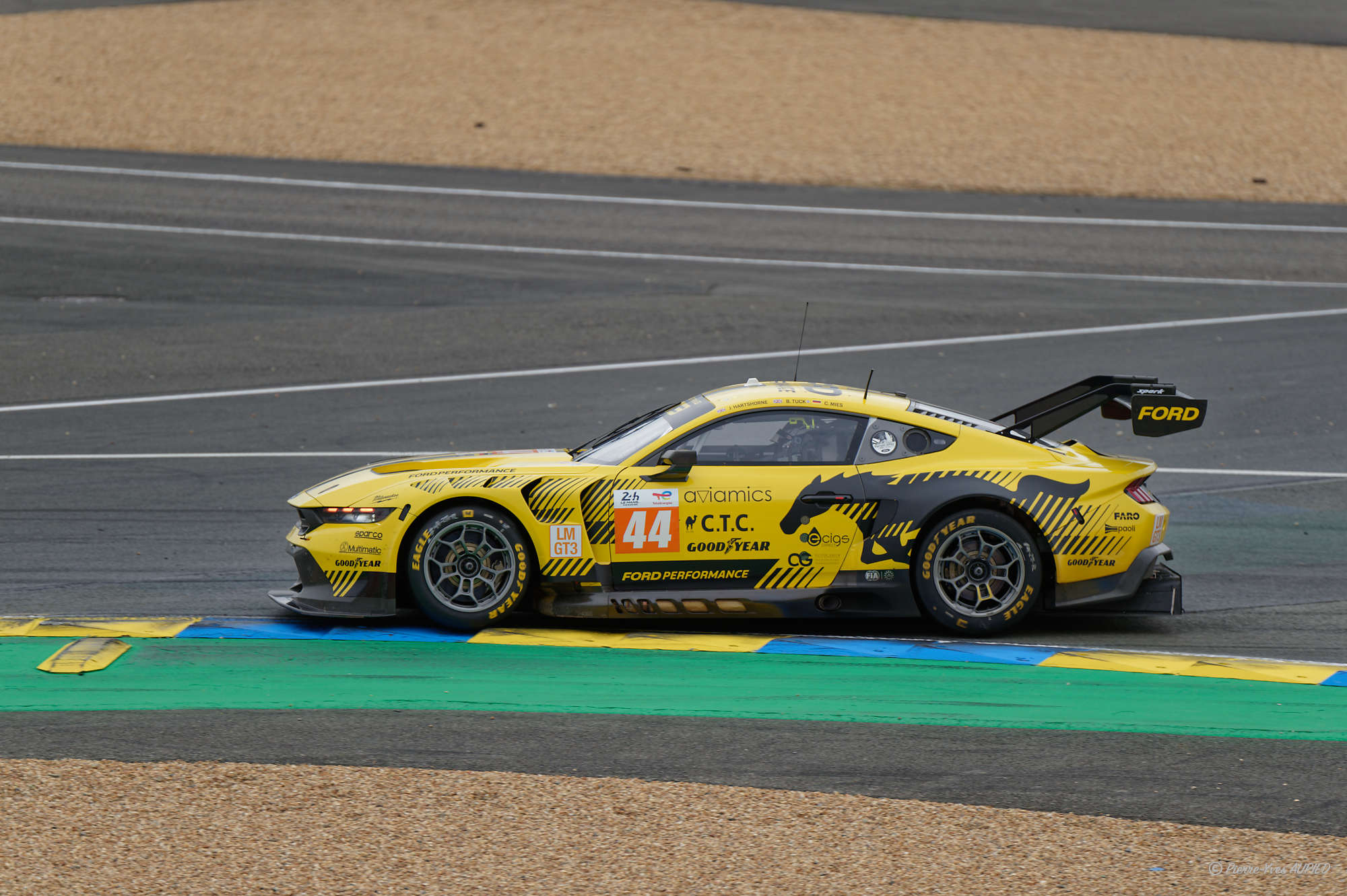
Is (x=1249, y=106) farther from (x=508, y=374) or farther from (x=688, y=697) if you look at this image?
(x=688, y=697)

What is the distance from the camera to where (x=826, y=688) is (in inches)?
295

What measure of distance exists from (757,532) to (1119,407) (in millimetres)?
2290

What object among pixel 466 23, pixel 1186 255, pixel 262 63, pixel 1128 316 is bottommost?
pixel 1128 316

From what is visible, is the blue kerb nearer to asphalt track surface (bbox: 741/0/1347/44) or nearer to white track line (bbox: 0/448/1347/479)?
white track line (bbox: 0/448/1347/479)

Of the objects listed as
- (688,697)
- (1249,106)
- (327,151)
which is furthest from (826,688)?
(1249,106)

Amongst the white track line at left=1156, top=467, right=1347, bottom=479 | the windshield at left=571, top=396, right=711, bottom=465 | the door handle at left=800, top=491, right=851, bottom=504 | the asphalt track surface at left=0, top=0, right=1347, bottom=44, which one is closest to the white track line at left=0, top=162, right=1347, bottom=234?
the asphalt track surface at left=0, top=0, right=1347, bottom=44

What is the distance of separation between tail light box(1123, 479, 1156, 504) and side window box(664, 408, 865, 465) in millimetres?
1551

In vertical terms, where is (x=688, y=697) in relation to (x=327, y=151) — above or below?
below

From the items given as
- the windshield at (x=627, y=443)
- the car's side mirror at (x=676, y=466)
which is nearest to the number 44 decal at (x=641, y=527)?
the car's side mirror at (x=676, y=466)

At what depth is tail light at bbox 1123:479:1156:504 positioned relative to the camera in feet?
27.4

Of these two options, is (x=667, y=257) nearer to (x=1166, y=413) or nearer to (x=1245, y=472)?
(x=1245, y=472)

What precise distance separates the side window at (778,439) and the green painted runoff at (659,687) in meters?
1.09

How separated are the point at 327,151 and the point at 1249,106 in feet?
57.1

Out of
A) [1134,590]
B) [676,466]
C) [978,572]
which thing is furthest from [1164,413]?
[676,466]
